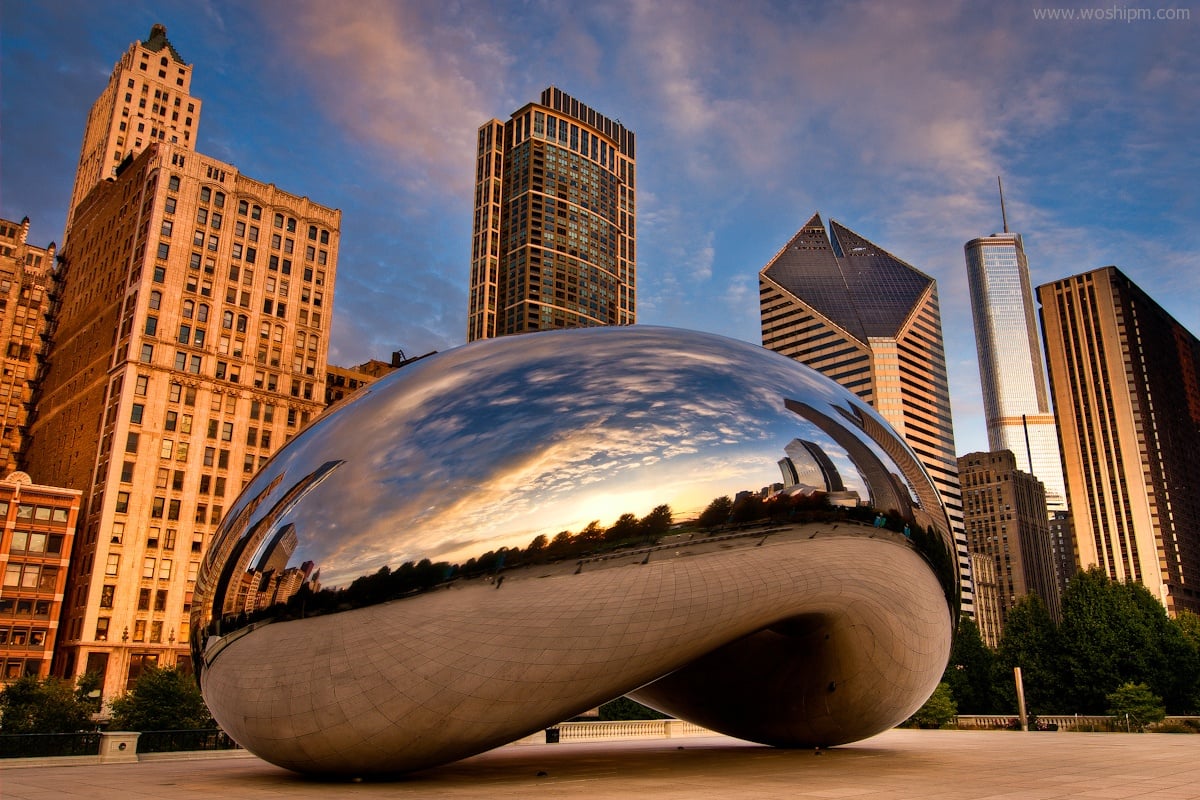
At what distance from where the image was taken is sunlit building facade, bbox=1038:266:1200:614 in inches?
6929

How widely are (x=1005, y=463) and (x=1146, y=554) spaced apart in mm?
31501

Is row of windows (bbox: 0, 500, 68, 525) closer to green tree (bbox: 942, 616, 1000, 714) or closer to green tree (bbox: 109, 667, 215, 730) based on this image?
green tree (bbox: 109, 667, 215, 730)

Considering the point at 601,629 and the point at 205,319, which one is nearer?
the point at 601,629

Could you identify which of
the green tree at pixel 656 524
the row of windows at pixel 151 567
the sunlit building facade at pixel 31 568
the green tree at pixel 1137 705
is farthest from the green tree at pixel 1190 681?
the sunlit building facade at pixel 31 568

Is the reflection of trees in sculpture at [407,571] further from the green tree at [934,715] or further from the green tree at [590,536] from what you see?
the green tree at [934,715]

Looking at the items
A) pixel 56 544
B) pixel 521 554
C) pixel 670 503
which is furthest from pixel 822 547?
pixel 56 544

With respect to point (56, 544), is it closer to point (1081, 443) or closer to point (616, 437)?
point (616, 437)

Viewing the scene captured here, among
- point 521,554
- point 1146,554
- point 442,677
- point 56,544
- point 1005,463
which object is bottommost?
point 442,677

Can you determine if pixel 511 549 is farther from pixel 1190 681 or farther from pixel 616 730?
pixel 1190 681

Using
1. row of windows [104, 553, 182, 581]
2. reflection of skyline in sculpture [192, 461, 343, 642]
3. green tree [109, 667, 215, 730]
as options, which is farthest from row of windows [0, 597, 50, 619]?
reflection of skyline in sculpture [192, 461, 343, 642]

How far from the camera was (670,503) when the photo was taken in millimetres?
8828

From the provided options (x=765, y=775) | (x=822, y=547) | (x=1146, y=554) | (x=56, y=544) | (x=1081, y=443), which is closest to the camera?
(x=822, y=547)

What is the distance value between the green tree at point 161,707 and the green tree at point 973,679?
3934 centimetres

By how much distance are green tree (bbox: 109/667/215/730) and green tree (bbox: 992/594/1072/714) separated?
40.0 m
